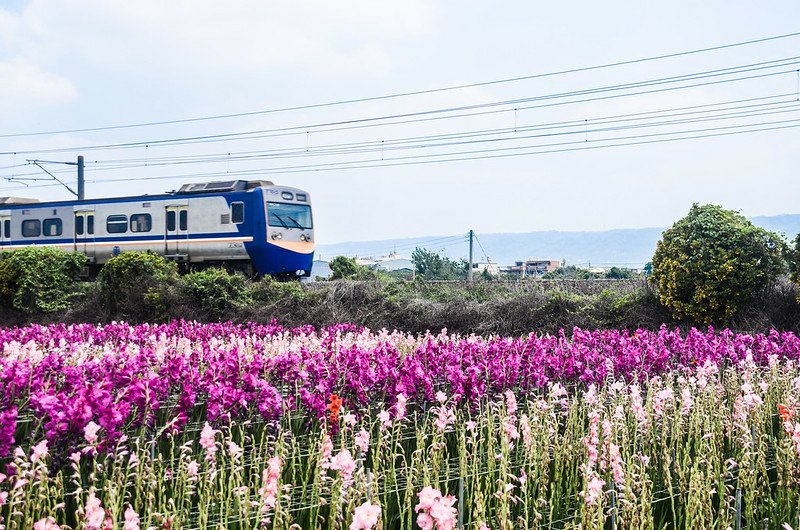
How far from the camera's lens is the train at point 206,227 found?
1994 cm

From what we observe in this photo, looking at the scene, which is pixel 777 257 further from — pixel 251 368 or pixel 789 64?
pixel 251 368

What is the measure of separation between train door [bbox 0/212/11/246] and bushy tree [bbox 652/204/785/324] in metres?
19.5

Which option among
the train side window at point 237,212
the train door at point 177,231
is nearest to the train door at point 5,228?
the train door at point 177,231

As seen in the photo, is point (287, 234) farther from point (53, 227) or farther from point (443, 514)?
point (443, 514)

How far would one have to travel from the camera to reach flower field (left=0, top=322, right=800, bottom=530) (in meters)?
3.67

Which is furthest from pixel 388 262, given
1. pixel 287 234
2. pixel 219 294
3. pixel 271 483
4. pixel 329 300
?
pixel 271 483

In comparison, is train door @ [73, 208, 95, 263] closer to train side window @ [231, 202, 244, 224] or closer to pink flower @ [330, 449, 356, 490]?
train side window @ [231, 202, 244, 224]

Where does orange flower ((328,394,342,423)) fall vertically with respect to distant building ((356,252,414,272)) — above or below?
below

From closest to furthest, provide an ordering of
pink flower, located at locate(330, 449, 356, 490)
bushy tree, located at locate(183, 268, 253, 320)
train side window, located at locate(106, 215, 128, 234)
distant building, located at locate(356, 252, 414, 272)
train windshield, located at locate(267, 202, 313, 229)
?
pink flower, located at locate(330, 449, 356, 490), bushy tree, located at locate(183, 268, 253, 320), train windshield, located at locate(267, 202, 313, 229), train side window, located at locate(106, 215, 128, 234), distant building, located at locate(356, 252, 414, 272)

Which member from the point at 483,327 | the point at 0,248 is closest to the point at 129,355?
the point at 483,327

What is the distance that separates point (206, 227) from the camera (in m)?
20.4

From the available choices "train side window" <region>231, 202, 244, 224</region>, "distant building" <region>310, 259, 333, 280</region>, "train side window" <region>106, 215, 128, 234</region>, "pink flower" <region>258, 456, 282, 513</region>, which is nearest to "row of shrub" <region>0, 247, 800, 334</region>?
"train side window" <region>106, 215, 128, 234</region>

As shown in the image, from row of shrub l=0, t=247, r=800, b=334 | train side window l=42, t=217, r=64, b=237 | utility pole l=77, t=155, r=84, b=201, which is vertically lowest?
row of shrub l=0, t=247, r=800, b=334

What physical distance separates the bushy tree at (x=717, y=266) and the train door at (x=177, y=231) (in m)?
12.1
